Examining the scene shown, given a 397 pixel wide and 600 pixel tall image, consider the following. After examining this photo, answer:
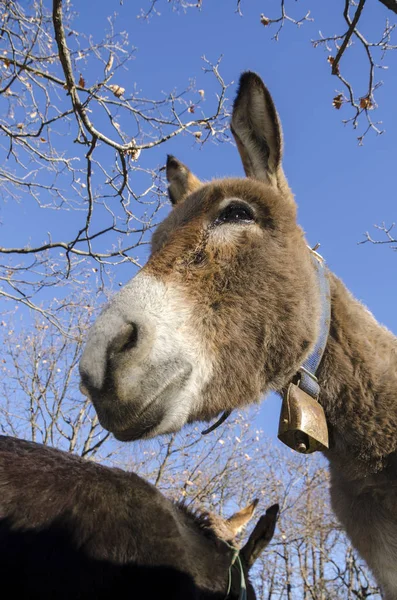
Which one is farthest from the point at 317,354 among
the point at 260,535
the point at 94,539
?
the point at 260,535

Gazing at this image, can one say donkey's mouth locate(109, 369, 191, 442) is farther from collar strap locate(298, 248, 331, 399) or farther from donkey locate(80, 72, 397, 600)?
collar strap locate(298, 248, 331, 399)

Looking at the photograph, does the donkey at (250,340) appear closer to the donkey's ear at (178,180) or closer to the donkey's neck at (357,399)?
the donkey's neck at (357,399)

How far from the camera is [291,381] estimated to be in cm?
235

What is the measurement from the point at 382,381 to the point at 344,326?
34cm

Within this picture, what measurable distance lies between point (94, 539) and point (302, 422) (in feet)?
7.88

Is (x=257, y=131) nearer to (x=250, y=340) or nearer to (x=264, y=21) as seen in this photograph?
(x=250, y=340)

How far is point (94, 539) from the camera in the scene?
3668 millimetres

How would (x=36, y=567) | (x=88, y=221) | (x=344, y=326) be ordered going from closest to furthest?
(x=344, y=326), (x=36, y=567), (x=88, y=221)

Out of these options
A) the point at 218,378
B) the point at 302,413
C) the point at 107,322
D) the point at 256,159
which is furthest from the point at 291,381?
the point at 256,159

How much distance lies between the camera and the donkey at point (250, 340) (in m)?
1.90

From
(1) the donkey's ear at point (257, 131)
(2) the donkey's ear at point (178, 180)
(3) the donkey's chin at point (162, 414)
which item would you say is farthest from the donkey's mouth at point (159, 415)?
(2) the donkey's ear at point (178, 180)

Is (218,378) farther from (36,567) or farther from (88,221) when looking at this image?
(88,221)

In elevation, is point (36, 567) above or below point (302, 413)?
below

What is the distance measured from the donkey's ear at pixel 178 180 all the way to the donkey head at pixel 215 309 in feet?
2.08
